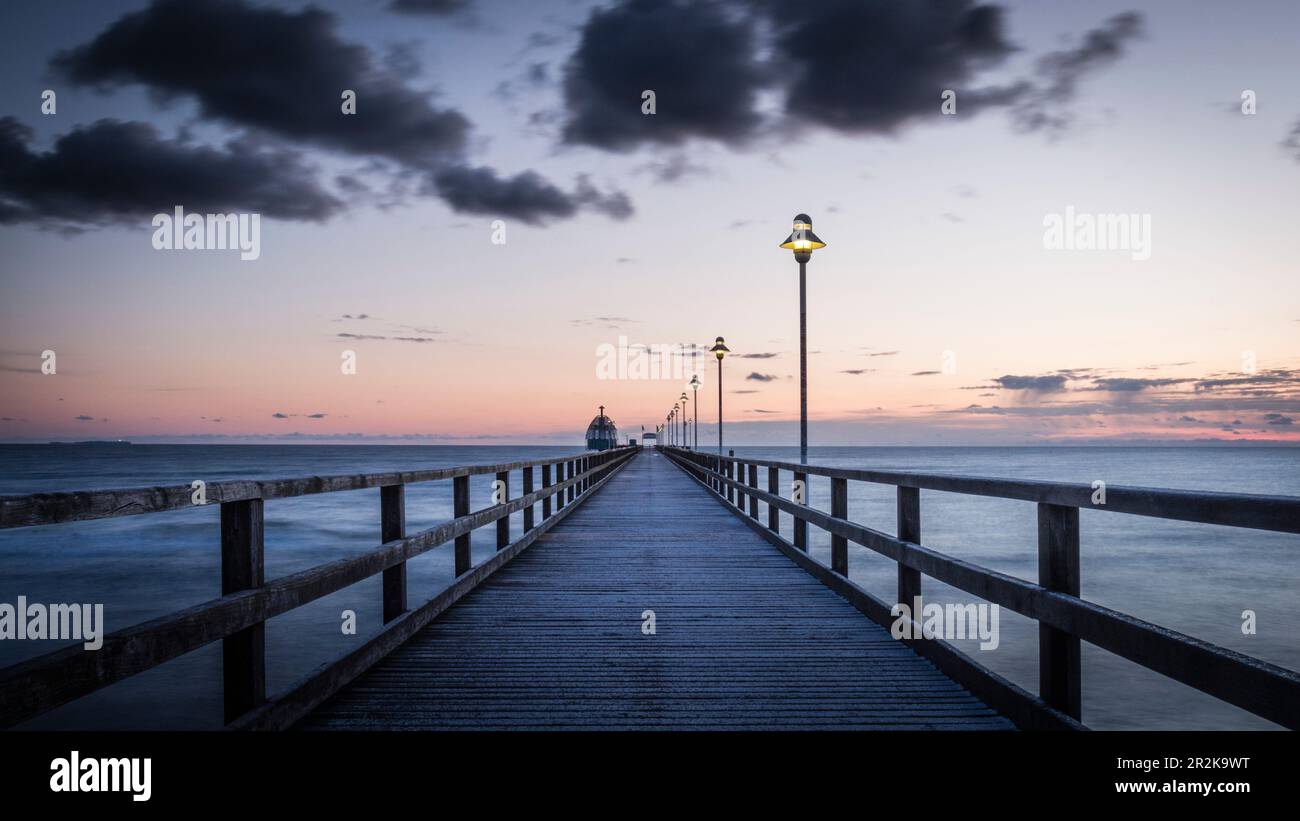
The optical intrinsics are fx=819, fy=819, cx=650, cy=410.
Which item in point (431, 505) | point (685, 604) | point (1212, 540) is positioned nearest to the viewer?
point (685, 604)

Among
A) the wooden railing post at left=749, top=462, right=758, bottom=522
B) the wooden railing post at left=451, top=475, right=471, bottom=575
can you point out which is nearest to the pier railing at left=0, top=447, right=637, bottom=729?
the wooden railing post at left=451, top=475, right=471, bottom=575

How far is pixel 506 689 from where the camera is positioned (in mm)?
4812

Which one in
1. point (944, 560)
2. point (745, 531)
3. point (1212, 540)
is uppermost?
point (944, 560)

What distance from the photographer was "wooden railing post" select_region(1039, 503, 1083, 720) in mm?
3604

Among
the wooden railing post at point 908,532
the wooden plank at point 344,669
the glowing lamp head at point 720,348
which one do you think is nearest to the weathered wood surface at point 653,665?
the wooden plank at point 344,669

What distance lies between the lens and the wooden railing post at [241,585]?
139 inches

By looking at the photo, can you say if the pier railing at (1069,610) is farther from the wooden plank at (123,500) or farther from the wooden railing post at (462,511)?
the wooden railing post at (462,511)

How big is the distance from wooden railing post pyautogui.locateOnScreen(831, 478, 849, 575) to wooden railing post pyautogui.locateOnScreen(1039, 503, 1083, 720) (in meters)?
3.31

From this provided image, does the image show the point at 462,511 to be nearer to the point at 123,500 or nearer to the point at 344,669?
the point at 344,669

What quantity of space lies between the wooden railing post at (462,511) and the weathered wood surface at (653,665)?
0.32 meters

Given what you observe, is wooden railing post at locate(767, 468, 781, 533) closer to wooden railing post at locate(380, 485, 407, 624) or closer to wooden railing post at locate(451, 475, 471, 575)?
wooden railing post at locate(451, 475, 471, 575)
